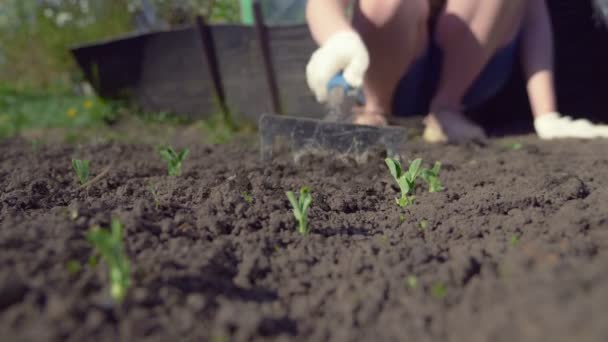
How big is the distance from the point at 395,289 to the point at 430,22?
7.97 feet

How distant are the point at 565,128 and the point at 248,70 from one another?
208 centimetres

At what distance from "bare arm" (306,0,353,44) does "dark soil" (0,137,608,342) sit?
0.83 metres

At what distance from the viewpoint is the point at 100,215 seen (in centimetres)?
121

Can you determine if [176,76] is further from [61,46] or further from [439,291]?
[439,291]

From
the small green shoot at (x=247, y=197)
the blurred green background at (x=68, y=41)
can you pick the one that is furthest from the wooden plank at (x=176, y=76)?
the small green shoot at (x=247, y=197)

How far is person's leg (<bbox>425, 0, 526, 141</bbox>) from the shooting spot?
2705mm

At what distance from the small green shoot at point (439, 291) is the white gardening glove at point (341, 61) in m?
1.33

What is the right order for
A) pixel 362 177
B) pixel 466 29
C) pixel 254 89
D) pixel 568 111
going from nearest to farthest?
pixel 362 177 < pixel 466 29 < pixel 568 111 < pixel 254 89

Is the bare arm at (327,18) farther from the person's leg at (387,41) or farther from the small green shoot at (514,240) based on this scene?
the small green shoot at (514,240)

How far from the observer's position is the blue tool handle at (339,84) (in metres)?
2.14

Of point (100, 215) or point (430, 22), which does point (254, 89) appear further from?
point (100, 215)

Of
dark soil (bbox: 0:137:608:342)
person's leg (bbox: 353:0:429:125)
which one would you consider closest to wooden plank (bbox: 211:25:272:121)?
person's leg (bbox: 353:0:429:125)

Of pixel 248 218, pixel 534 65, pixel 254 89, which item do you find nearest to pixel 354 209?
pixel 248 218

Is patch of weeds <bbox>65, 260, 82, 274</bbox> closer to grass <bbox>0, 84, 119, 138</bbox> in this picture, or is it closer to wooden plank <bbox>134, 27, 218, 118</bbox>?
wooden plank <bbox>134, 27, 218, 118</bbox>
